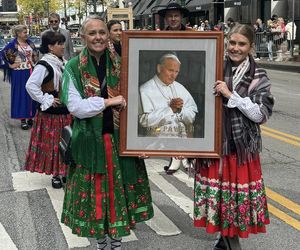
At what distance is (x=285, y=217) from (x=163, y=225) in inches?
45.3

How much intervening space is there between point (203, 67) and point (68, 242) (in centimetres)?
195

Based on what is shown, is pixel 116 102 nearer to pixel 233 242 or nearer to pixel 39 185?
pixel 233 242

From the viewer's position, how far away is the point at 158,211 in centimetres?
498

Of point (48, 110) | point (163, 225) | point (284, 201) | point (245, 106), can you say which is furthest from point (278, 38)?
point (245, 106)

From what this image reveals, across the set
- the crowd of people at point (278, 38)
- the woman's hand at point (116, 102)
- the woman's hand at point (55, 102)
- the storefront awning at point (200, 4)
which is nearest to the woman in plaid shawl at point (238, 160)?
the woman's hand at point (116, 102)

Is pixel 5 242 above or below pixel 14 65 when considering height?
below

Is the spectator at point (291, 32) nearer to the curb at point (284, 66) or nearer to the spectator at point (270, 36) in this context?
the spectator at point (270, 36)

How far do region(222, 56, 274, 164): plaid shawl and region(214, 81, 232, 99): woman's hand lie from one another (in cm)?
11

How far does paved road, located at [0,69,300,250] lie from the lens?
4227 millimetres

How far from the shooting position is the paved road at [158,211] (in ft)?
13.9

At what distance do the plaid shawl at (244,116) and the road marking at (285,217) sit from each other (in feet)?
4.87

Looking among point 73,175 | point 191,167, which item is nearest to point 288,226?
point 191,167

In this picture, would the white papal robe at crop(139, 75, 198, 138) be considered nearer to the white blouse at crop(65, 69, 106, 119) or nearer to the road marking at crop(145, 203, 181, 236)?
the white blouse at crop(65, 69, 106, 119)

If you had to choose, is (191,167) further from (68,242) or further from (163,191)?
(163,191)
